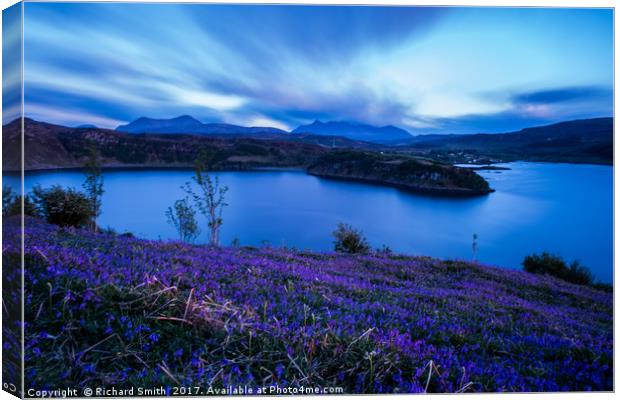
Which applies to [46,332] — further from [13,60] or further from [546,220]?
[546,220]

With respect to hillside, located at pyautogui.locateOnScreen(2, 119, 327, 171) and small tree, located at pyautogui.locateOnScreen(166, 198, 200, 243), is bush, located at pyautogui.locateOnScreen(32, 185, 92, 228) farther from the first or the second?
small tree, located at pyautogui.locateOnScreen(166, 198, 200, 243)

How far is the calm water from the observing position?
7.44 metres

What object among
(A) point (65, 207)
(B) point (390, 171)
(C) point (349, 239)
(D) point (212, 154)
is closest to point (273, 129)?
(D) point (212, 154)

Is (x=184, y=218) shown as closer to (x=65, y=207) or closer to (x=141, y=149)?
(x=141, y=149)

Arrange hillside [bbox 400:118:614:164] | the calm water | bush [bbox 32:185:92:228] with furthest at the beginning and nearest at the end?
the calm water < bush [bbox 32:185:92:228] < hillside [bbox 400:118:614:164]

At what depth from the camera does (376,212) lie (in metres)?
10.1

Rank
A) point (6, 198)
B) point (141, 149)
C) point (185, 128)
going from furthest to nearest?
point (141, 149)
point (185, 128)
point (6, 198)

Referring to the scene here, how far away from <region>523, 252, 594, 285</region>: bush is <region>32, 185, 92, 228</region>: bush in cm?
1123

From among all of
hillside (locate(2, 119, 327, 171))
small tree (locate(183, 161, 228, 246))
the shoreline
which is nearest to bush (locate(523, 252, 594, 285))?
the shoreline

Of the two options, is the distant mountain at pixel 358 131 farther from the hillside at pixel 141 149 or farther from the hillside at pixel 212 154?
the hillside at pixel 141 149

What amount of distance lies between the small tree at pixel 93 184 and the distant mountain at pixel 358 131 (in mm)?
3975

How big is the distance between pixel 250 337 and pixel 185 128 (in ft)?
17.1

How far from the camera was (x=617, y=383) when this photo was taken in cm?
387

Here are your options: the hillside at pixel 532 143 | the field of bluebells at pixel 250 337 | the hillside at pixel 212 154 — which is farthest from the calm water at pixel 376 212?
the field of bluebells at pixel 250 337
